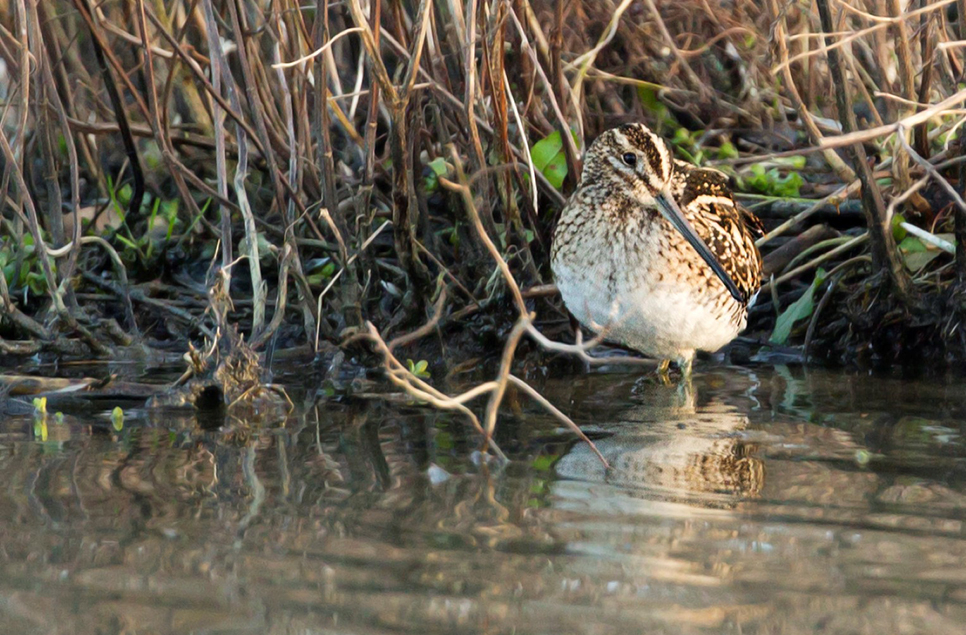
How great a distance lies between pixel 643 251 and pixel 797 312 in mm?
964

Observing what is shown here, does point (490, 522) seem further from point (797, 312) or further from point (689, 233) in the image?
point (797, 312)

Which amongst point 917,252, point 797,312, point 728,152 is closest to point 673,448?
point 797,312

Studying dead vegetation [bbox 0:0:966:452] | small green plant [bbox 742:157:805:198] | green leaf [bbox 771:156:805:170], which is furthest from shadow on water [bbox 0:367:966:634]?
green leaf [bbox 771:156:805:170]

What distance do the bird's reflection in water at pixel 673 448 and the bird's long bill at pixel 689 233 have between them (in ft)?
1.34

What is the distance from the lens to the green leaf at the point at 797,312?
4.92m

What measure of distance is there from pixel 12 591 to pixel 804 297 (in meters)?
3.39

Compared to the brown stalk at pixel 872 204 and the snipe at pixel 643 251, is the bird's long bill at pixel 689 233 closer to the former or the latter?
the snipe at pixel 643 251

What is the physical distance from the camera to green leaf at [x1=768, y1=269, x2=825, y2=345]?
4.92 meters

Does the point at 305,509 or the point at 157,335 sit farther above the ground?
the point at 305,509

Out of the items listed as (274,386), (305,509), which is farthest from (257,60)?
(305,509)

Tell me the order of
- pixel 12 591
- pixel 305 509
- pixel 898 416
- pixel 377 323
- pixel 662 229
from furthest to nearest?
pixel 377 323
pixel 662 229
pixel 898 416
pixel 305 509
pixel 12 591

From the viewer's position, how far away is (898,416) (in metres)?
3.92

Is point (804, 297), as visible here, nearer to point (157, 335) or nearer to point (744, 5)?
point (744, 5)

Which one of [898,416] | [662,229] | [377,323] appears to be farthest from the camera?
[377,323]
